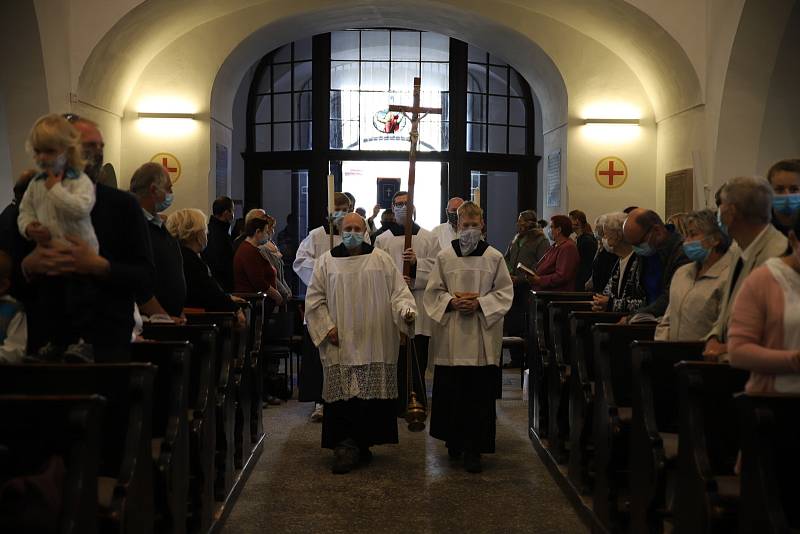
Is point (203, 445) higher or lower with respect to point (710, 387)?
lower

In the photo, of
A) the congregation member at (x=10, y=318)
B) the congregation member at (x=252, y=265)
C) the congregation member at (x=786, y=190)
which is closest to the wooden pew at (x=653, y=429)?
the congregation member at (x=786, y=190)

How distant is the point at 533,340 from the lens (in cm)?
782

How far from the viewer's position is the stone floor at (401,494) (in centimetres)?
537

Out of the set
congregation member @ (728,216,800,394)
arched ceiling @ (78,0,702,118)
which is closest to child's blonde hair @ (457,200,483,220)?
congregation member @ (728,216,800,394)

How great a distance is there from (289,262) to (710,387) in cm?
1183

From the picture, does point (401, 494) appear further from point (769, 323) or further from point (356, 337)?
point (769, 323)

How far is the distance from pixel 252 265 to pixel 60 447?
562 centimetres

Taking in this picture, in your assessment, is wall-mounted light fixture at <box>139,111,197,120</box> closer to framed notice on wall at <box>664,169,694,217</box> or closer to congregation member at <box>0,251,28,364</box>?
framed notice on wall at <box>664,169,694,217</box>

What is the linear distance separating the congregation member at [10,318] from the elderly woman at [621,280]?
12.1ft

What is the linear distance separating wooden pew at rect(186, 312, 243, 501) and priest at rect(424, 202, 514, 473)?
57.3 inches

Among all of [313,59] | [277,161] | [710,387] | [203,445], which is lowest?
[203,445]

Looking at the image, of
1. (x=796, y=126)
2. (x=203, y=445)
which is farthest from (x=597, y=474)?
(x=796, y=126)

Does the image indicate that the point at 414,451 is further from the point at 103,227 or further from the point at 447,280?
the point at 103,227

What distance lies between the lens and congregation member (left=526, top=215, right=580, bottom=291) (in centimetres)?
955
